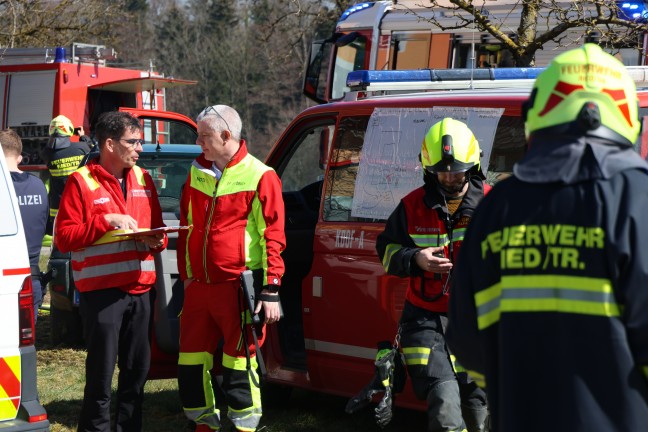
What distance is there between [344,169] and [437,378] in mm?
1543

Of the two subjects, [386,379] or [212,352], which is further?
[212,352]

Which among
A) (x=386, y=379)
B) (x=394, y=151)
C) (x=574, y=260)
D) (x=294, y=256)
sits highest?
(x=394, y=151)

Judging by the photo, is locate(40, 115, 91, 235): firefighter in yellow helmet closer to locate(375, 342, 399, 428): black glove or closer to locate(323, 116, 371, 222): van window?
locate(323, 116, 371, 222): van window

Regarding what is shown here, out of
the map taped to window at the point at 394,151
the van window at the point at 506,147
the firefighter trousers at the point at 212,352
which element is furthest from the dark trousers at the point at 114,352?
the van window at the point at 506,147

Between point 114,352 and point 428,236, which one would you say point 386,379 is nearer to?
point 428,236

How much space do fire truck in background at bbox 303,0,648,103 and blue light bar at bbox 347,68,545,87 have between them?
4685 millimetres

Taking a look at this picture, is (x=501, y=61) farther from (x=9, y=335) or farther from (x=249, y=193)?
(x=9, y=335)

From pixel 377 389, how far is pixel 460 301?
1.87 meters

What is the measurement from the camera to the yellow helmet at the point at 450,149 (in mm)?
4328

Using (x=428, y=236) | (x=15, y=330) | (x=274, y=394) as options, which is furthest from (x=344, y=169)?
(x=15, y=330)

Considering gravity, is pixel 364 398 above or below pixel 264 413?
above

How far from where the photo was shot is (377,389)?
4398 millimetres

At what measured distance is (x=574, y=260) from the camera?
2.34m

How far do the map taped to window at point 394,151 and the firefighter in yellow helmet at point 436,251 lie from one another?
500 millimetres
